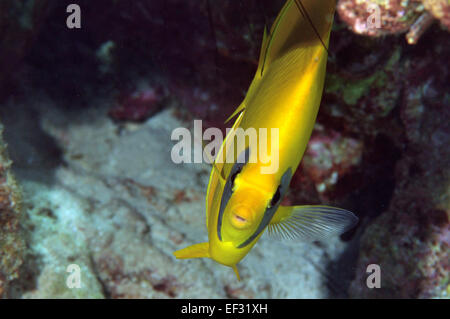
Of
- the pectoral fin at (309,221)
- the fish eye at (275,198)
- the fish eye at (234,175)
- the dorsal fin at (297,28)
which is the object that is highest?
the dorsal fin at (297,28)

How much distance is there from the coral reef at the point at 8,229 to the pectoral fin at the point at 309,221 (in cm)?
188

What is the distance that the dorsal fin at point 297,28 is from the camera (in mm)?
1552

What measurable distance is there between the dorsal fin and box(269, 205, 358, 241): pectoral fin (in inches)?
29.9

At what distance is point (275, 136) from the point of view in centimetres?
147

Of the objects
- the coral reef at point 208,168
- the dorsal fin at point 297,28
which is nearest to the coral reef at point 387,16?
the coral reef at point 208,168

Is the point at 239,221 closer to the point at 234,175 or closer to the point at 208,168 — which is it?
the point at 234,175

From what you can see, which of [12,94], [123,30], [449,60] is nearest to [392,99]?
[449,60]

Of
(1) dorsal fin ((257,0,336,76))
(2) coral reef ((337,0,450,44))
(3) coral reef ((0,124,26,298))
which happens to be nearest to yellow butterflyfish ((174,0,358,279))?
(1) dorsal fin ((257,0,336,76))

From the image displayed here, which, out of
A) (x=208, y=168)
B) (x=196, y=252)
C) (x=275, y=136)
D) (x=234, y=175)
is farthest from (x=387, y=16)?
(x=208, y=168)

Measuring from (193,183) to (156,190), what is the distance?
0.45 metres

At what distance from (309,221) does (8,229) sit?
213 centimetres

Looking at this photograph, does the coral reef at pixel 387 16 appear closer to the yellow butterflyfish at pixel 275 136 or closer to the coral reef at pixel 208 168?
the coral reef at pixel 208 168

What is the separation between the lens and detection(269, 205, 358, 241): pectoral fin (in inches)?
67.9

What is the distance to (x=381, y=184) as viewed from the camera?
3.57 m
